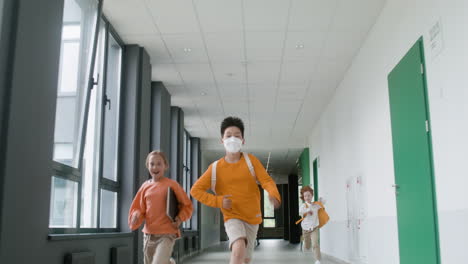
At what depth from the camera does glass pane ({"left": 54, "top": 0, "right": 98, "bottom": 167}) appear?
14.8ft

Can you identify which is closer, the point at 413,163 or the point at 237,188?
the point at 237,188

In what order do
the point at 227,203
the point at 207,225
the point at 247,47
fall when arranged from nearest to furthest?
the point at 227,203 < the point at 247,47 < the point at 207,225

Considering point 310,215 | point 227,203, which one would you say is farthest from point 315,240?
point 227,203

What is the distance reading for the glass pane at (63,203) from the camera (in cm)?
444

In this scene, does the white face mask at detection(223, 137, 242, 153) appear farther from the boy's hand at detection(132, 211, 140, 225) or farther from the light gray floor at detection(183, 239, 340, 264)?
the light gray floor at detection(183, 239, 340, 264)

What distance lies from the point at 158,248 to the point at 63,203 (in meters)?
1.33

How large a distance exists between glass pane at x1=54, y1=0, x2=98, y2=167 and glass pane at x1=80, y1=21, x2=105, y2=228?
0.54m

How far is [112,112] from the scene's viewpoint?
6609 millimetres

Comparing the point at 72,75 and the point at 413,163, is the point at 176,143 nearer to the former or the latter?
the point at 72,75

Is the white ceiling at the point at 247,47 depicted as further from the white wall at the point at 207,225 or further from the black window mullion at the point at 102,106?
the white wall at the point at 207,225

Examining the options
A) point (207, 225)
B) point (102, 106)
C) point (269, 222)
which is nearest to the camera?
point (102, 106)

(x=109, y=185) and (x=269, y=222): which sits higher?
(x=109, y=185)

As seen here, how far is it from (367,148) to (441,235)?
2780 millimetres

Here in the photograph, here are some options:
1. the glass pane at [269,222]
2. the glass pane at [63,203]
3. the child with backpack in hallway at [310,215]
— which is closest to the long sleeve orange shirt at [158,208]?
the glass pane at [63,203]
